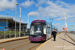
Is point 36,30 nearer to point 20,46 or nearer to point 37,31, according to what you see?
point 37,31

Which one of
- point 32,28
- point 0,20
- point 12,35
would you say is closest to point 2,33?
point 12,35

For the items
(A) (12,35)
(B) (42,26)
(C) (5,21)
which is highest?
(C) (5,21)

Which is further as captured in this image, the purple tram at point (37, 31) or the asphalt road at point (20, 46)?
the purple tram at point (37, 31)

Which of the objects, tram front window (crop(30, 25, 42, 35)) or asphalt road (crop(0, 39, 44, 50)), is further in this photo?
tram front window (crop(30, 25, 42, 35))

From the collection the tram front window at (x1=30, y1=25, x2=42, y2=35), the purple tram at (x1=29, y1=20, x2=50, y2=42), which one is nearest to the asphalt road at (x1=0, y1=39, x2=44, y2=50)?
the purple tram at (x1=29, y1=20, x2=50, y2=42)

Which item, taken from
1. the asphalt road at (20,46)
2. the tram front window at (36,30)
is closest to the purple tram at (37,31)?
the tram front window at (36,30)

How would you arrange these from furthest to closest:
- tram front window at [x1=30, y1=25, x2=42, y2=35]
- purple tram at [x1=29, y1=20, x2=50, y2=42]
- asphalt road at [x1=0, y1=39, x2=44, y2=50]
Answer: tram front window at [x1=30, y1=25, x2=42, y2=35]
purple tram at [x1=29, y1=20, x2=50, y2=42]
asphalt road at [x1=0, y1=39, x2=44, y2=50]

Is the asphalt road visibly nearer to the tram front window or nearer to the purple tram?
the purple tram

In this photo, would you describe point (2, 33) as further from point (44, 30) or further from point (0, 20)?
point (0, 20)

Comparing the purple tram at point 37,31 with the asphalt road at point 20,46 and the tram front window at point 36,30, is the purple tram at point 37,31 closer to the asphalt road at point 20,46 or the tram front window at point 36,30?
the tram front window at point 36,30

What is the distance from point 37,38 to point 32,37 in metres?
0.72

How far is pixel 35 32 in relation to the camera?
632 inches

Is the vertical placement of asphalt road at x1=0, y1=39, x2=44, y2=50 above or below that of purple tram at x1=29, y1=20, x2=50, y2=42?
below

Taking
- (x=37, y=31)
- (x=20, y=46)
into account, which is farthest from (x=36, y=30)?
(x=20, y=46)
